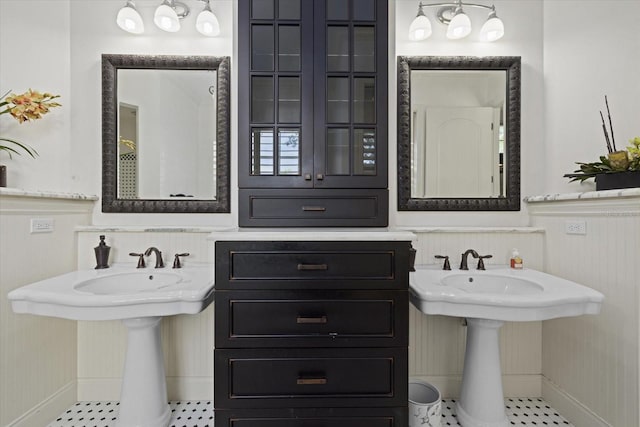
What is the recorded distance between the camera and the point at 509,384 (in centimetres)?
180

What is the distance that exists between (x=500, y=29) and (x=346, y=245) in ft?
5.18

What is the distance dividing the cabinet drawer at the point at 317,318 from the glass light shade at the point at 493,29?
1583 mm

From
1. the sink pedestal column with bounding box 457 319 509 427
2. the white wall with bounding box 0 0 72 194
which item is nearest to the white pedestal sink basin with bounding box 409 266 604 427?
the sink pedestal column with bounding box 457 319 509 427

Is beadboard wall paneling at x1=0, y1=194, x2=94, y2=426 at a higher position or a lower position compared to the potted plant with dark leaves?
lower

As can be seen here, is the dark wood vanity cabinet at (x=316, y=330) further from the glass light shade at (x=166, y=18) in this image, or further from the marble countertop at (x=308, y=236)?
the glass light shade at (x=166, y=18)

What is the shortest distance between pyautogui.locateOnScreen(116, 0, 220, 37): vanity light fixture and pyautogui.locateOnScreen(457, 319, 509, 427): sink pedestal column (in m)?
2.12

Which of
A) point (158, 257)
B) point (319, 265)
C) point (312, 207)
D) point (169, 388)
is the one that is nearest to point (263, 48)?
point (312, 207)

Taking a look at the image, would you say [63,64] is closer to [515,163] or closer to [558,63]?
[515,163]

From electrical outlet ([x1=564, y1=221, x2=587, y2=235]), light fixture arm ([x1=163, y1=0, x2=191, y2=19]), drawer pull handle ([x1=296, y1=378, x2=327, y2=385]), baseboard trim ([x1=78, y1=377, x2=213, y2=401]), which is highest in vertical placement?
light fixture arm ([x1=163, y1=0, x2=191, y2=19])

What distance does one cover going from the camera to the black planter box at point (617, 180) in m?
1.34

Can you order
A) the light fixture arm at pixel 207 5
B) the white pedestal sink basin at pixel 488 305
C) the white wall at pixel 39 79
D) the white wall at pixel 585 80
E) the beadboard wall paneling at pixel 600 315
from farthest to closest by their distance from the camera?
the light fixture arm at pixel 207 5 < the white wall at pixel 39 79 < the white wall at pixel 585 80 < the beadboard wall paneling at pixel 600 315 < the white pedestal sink basin at pixel 488 305

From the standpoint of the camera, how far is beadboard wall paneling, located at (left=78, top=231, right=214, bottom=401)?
1.74 m

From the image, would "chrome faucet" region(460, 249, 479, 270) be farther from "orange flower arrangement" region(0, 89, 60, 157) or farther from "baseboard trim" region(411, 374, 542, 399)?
"orange flower arrangement" region(0, 89, 60, 157)

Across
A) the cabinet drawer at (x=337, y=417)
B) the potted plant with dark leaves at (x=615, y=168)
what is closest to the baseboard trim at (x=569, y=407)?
the cabinet drawer at (x=337, y=417)
